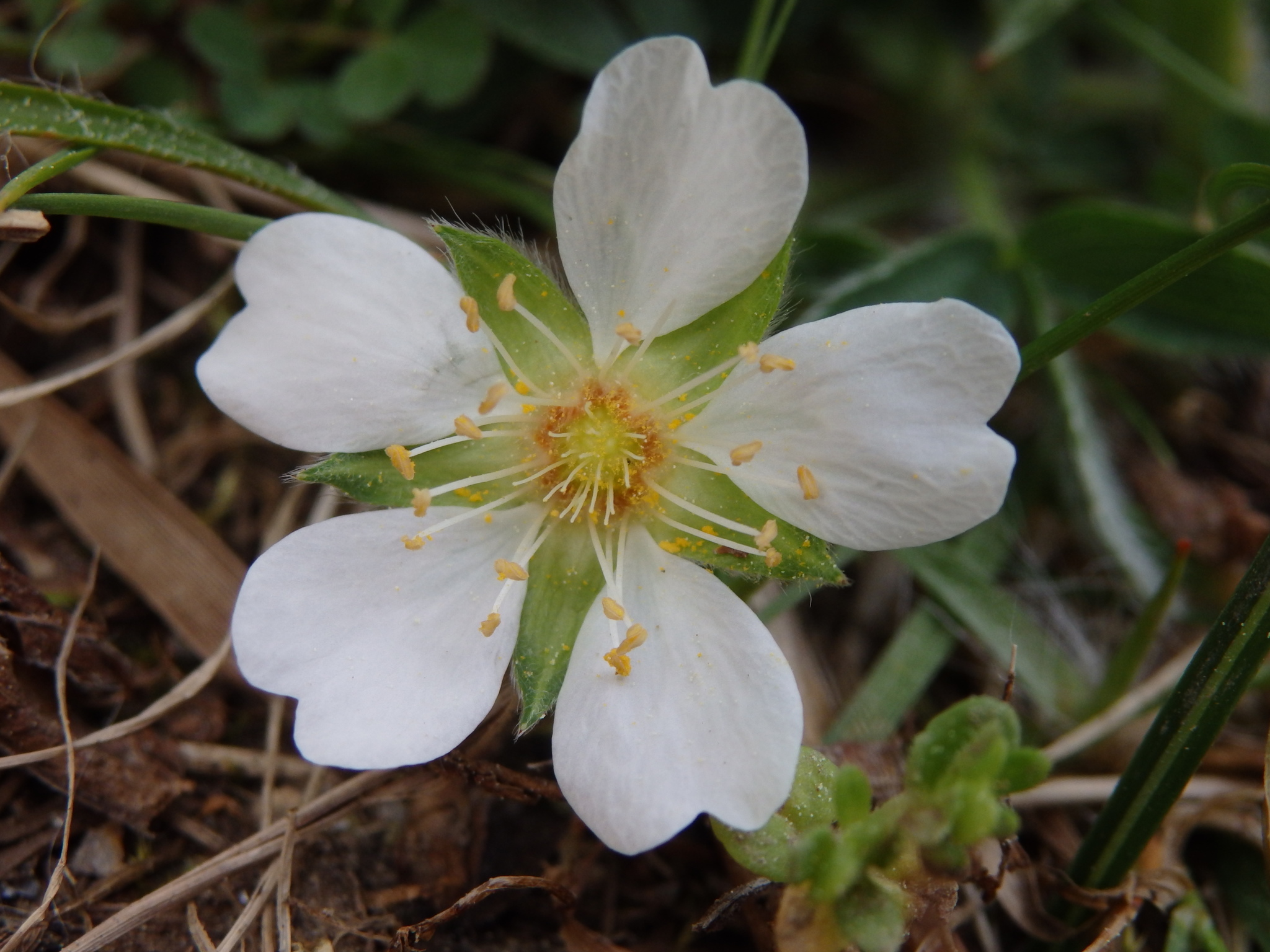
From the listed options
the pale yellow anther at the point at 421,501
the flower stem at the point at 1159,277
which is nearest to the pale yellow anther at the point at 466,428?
the pale yellow anther at the point at 421,501

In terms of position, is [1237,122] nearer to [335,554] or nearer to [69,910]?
[335,554]

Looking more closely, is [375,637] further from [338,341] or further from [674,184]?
[674,184]

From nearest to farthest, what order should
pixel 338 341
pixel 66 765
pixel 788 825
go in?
pixel 788 825, pixel 338 341, pixel 66 765

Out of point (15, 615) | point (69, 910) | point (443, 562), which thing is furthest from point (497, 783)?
point (15, 615)

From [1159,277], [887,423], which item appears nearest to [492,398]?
[887,423]

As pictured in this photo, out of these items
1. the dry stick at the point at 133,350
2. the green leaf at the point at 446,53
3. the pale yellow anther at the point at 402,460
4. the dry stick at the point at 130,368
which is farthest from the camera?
the green leaf at the point at 446,53

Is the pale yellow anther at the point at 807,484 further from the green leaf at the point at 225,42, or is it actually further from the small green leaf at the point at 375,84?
the green leaf at the point at 225,42

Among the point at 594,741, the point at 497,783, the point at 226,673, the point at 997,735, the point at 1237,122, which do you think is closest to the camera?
the point at 997,735
